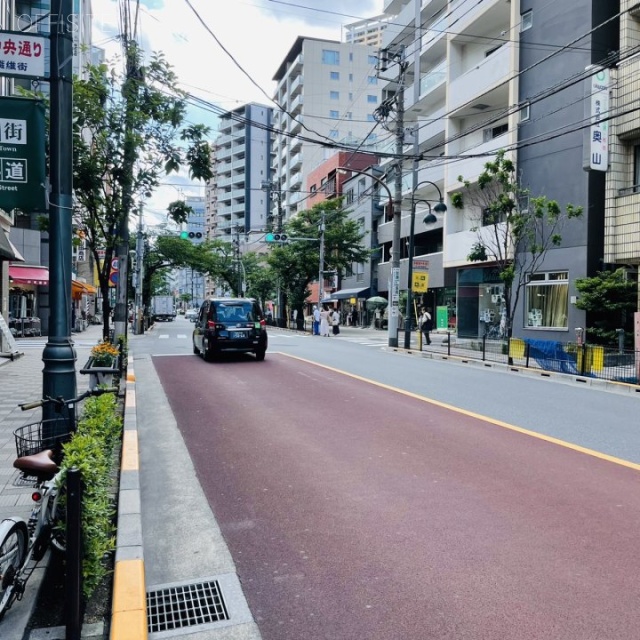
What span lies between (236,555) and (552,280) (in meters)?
20.5

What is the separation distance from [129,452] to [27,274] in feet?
88.9

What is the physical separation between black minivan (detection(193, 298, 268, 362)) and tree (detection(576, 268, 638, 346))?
10363 millimetres

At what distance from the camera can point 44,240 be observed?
36531 mm

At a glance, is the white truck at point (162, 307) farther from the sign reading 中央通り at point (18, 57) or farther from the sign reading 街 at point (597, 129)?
the sign reading 中央通り at point (18, 57)

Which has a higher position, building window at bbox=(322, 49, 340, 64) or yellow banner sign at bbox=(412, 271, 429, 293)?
building window at bbox=(322, 49, 340, 64)

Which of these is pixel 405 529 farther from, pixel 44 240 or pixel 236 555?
pixel 44 240

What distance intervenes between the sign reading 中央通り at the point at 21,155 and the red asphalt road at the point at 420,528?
338 cm

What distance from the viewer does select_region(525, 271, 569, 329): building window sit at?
71.1 ft

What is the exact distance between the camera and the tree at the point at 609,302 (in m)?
18.6

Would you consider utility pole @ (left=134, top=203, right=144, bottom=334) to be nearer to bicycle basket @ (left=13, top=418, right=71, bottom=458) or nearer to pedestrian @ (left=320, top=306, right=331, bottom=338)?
pedestrian @ (left=320, top=306, right=331, bottom=338)

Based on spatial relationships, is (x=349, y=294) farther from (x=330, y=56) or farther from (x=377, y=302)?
(x=330, y=56)

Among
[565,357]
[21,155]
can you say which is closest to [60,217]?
[21,155]

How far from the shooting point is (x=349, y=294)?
4972cm

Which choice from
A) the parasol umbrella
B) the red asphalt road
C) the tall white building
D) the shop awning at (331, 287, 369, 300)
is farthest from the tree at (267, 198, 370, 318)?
the tall white building
